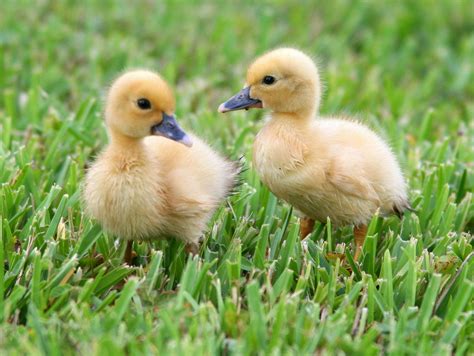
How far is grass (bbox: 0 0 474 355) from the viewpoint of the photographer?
3.00 meters

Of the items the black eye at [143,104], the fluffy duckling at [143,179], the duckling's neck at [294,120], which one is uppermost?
the duckling's neck at [294,120]

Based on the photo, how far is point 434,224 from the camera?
13.4 feet

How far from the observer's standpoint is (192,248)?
3.62 meters

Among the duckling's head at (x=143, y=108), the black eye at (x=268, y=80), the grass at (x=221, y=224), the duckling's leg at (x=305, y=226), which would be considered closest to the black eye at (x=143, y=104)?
the duckling's head at (x=143, y=108)

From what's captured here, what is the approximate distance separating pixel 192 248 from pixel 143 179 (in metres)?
0.38

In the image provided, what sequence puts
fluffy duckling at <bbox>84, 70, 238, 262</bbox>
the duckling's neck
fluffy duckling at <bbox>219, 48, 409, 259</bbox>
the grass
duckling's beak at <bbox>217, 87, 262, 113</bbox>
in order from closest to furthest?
the grass
fluffy duckling at <bbox>84, 70, 238, 262</bbox>
fluffy duckling at <bbox>219, 48, 409, 259</bbox>
the duckling's neck
duckling's beak at <bbox>217, 87, 262, 113</bbox>

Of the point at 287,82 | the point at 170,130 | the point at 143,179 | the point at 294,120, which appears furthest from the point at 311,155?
the point at 143,179

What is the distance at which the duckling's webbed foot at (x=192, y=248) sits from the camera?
3602mm

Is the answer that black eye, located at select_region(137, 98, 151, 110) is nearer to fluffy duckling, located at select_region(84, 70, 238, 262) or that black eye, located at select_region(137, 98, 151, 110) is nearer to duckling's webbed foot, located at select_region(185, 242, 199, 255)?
fluffy duckling, located at select_region(84, 70, 238, 262)

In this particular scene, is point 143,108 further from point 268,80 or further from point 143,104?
point 268,80

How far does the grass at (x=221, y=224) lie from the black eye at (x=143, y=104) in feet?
1.79

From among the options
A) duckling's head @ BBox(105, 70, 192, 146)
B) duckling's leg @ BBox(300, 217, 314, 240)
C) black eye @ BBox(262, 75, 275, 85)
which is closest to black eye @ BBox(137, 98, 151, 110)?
duckling's head @ BBox(105, 70, 192, 146)

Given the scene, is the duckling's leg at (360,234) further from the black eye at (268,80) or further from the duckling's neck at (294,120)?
the black eye at (268,80)

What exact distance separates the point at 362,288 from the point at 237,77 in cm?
314
